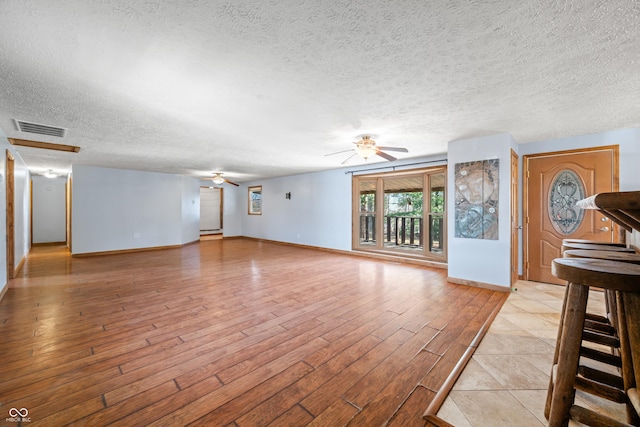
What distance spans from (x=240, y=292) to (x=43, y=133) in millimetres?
3605

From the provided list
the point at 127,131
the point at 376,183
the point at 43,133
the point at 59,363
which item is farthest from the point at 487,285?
the point at 43,133

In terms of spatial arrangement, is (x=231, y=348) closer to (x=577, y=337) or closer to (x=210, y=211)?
(x=577, y=337)

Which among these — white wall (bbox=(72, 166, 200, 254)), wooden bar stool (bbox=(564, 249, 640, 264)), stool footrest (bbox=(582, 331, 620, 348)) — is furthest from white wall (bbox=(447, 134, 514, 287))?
white wall (bbox=(72, 166, 200, 254))

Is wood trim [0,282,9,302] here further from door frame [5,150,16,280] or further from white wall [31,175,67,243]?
white wall [31,175,67,243]

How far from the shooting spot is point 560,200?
3916mm

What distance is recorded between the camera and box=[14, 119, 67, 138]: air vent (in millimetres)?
3220

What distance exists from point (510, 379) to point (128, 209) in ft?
28.7

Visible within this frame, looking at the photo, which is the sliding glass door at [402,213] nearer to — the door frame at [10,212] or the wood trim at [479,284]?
the wood trim at [479,284]

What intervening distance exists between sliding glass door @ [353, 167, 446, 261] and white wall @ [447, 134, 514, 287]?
1.15 metres

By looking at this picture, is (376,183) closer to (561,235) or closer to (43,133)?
(561,235)

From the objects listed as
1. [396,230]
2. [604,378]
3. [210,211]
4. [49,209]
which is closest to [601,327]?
[604,378]

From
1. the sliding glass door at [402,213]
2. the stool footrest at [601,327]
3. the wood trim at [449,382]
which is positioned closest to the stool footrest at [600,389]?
the stool footrest at [601,327]

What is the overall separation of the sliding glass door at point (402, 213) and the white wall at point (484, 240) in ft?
3.77

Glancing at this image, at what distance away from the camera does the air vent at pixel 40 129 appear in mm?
3220
